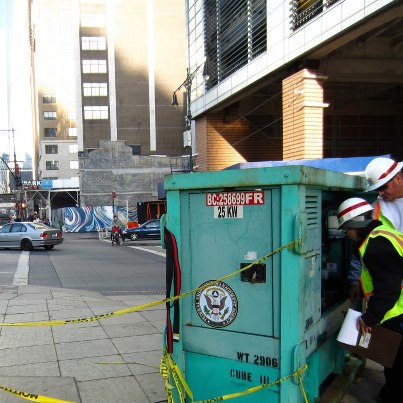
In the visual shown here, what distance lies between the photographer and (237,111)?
16625 mm

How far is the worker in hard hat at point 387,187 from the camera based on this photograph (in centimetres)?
355

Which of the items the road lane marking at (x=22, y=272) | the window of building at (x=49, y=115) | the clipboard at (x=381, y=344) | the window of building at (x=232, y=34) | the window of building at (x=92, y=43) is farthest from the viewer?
the window of building at (x=49, y=115)

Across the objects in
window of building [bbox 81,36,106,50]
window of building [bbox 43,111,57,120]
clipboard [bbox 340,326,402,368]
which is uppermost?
window of building [bbox 81,36,106,50]

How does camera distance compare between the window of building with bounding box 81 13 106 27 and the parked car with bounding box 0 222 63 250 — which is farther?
the window of building with bounding box 81 13 106 27

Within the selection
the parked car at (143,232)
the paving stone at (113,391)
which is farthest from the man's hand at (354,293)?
the parked car at (143,232)

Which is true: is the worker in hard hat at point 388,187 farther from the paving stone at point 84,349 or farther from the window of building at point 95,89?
the window of building at point 95,89

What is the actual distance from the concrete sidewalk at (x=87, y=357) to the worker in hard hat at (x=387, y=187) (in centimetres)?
166

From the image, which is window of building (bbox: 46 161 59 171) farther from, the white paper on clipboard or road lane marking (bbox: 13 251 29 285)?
the white paper on clipboard

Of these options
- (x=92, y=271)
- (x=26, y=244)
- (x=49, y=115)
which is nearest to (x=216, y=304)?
(x=92, y=271)

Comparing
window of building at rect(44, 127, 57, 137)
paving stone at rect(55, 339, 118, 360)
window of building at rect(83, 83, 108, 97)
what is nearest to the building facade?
paving stone at rect(55, 339, 118, 360)

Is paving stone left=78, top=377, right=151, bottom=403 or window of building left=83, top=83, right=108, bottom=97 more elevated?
window of building left=83, top=83, right=108, bottom=97

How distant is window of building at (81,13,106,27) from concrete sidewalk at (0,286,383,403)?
6203cm

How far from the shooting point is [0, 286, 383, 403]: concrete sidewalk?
405cm

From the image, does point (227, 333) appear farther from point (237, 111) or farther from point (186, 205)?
point (237, 111)
